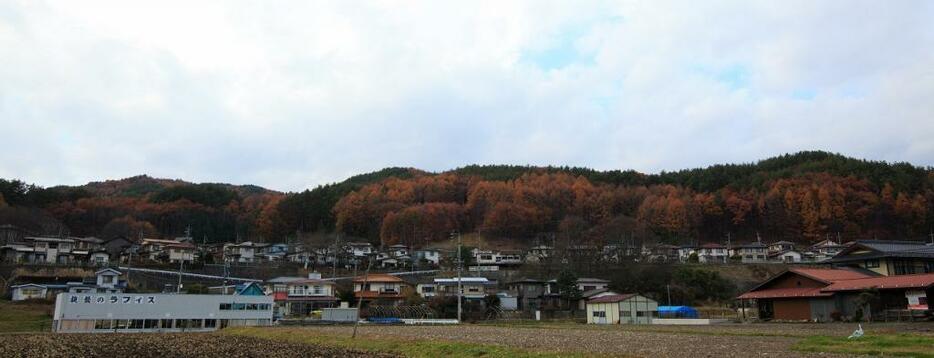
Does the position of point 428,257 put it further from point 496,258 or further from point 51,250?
point 51,250

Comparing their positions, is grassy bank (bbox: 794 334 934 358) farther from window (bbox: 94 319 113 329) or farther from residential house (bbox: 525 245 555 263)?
residential house (bbox: 525 245 555 263)

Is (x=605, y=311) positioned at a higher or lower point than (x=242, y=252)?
lower

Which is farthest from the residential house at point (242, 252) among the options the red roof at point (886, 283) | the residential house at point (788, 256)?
the red roof at point (886, 283)

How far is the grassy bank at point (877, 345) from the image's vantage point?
50.1ft

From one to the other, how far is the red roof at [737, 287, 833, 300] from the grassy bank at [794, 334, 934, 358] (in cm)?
1535

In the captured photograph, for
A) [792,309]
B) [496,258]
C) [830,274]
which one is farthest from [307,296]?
[830,274]

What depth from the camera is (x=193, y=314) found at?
40.5 metres

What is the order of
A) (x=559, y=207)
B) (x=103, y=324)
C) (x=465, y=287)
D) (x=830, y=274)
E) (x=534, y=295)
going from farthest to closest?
(x=559, y=207)
(x=465, y=287)
(x=534, y=295)
(x=103, y=324)
(x=830, y=274)

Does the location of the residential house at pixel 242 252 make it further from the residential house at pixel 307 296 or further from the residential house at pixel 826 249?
the residential house at pixel 826 249

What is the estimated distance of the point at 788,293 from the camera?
35.5 meters

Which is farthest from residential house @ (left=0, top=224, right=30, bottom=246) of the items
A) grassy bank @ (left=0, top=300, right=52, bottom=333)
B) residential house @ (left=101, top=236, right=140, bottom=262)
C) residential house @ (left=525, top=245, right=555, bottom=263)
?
residential house @ (left=525, top=245, right=555, bottom=263)

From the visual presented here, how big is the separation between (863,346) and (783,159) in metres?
118

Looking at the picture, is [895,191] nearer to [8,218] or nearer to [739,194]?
[739,194]

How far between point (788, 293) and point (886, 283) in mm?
5290
